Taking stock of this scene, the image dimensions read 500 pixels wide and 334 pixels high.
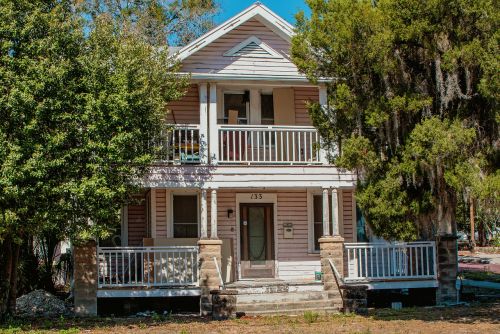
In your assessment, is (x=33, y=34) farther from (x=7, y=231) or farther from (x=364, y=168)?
(x=364, y=168)

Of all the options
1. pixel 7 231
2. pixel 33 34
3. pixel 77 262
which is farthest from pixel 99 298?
pixel 33 34

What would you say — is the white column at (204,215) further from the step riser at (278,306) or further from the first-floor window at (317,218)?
the first-floor window at (317,218)

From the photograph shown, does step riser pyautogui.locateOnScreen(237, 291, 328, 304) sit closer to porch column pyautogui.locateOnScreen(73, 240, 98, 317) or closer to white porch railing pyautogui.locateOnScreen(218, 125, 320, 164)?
white porch railing pyautogui.locateOnScreen(218, 125, 320, 164)

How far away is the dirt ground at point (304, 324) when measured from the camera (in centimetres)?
1288

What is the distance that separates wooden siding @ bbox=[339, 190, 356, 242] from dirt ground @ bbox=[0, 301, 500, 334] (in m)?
3.69

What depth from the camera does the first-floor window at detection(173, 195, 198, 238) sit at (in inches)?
723

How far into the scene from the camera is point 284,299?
16.0 meters

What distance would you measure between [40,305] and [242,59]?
8089 mm

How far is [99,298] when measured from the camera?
16109 millimetres

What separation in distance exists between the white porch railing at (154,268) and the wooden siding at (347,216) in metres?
4.62

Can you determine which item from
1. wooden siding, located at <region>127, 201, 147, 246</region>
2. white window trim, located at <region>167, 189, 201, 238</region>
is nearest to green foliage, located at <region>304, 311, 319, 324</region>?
white window trim, located at <region>167, 189, 201, 238</region>

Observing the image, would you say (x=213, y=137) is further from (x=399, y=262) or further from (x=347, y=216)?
(x=399, y=262)

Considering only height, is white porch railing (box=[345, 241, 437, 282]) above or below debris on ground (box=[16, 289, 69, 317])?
above

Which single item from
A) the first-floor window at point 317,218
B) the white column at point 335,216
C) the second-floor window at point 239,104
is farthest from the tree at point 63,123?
the first-floor window at point 317,218
